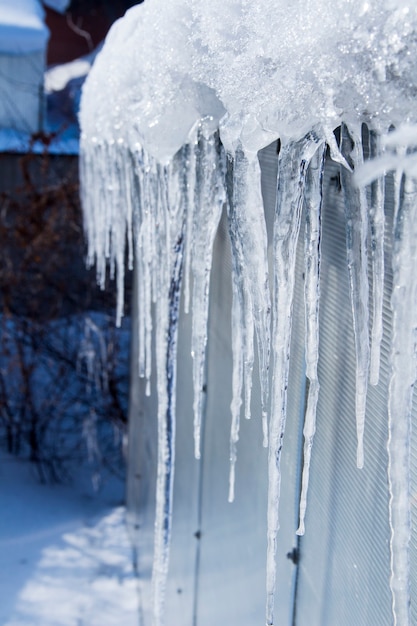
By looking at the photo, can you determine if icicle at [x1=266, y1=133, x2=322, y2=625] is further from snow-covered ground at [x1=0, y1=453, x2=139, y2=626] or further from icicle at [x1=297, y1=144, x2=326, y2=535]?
snow-covered ground at [x1=0, y1=453, x2=139, y2=626]

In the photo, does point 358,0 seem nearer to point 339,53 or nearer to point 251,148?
point 339,53

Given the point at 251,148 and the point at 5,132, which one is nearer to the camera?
the point at 251,148

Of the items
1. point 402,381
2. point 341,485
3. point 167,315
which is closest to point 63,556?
point 167,315

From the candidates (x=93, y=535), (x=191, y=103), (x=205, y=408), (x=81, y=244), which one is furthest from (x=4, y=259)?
(x=191, y=103)

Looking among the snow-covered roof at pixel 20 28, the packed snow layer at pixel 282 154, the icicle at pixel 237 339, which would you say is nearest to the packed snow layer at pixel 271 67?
the packed snow layer at pixel 282 154

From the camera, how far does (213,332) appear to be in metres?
2.66

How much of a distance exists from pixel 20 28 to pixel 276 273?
9.01 meters

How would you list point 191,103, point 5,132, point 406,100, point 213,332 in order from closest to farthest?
point 406,100
point 191,103
point 213,332
point 5,132

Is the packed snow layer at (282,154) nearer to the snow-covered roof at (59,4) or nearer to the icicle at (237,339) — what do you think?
the icicle at (237,339)

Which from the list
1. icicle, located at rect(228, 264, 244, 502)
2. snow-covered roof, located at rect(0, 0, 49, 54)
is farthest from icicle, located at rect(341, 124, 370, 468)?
snow-covered roof, located at rect(0, 0, 49, 54)

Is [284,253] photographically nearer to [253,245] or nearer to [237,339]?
[253,245]

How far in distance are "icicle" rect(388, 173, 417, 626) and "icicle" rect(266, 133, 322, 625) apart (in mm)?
315

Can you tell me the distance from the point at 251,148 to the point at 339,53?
1.07 ft

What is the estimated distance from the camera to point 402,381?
1017 millimetres
